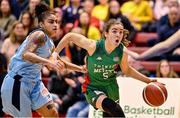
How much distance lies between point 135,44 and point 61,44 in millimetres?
4707

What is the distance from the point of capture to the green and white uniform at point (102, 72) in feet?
23.2

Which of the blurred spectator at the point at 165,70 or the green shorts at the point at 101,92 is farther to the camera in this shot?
the blurred spectator at the point at 165,70

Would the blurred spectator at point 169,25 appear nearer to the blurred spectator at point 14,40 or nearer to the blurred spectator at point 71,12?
the blurred spectator at point 71,12

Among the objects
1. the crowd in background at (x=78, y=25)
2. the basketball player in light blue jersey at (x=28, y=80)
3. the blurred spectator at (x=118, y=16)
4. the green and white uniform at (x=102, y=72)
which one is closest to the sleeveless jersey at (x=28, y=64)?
the basketball player in light blue jersey at (x=28, y=80)

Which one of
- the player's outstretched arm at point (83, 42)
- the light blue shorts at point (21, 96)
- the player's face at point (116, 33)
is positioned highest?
the player's face at point (116, 33)

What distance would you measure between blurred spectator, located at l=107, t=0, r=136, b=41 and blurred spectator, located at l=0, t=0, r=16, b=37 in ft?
6.53

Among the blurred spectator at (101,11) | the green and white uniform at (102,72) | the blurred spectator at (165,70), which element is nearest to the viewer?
the green and white uniform at (102,72)

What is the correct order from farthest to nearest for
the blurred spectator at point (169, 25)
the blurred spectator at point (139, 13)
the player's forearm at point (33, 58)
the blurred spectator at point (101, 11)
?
the blurred spectator at point (101, 11)
the blurred spectator at point (139, 13)
the blurred spectator at point (169, 25)
the player's forearm at point (33, 58)

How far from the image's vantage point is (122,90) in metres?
8.95

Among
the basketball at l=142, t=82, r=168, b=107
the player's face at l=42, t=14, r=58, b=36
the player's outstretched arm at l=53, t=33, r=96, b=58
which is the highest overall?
the player's face at l=42, t=14, r=58, b=36

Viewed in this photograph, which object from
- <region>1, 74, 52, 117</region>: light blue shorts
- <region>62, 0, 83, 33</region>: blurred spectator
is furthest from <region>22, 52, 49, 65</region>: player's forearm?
<region>62, 0, 83, 33</region>: blurred spectator

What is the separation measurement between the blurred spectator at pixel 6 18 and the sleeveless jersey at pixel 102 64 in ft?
16.3

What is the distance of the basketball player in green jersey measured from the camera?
23.0 feet

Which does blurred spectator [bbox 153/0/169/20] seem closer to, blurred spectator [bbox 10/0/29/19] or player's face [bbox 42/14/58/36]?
blurred spectator [bbox 10/0/29/19]
